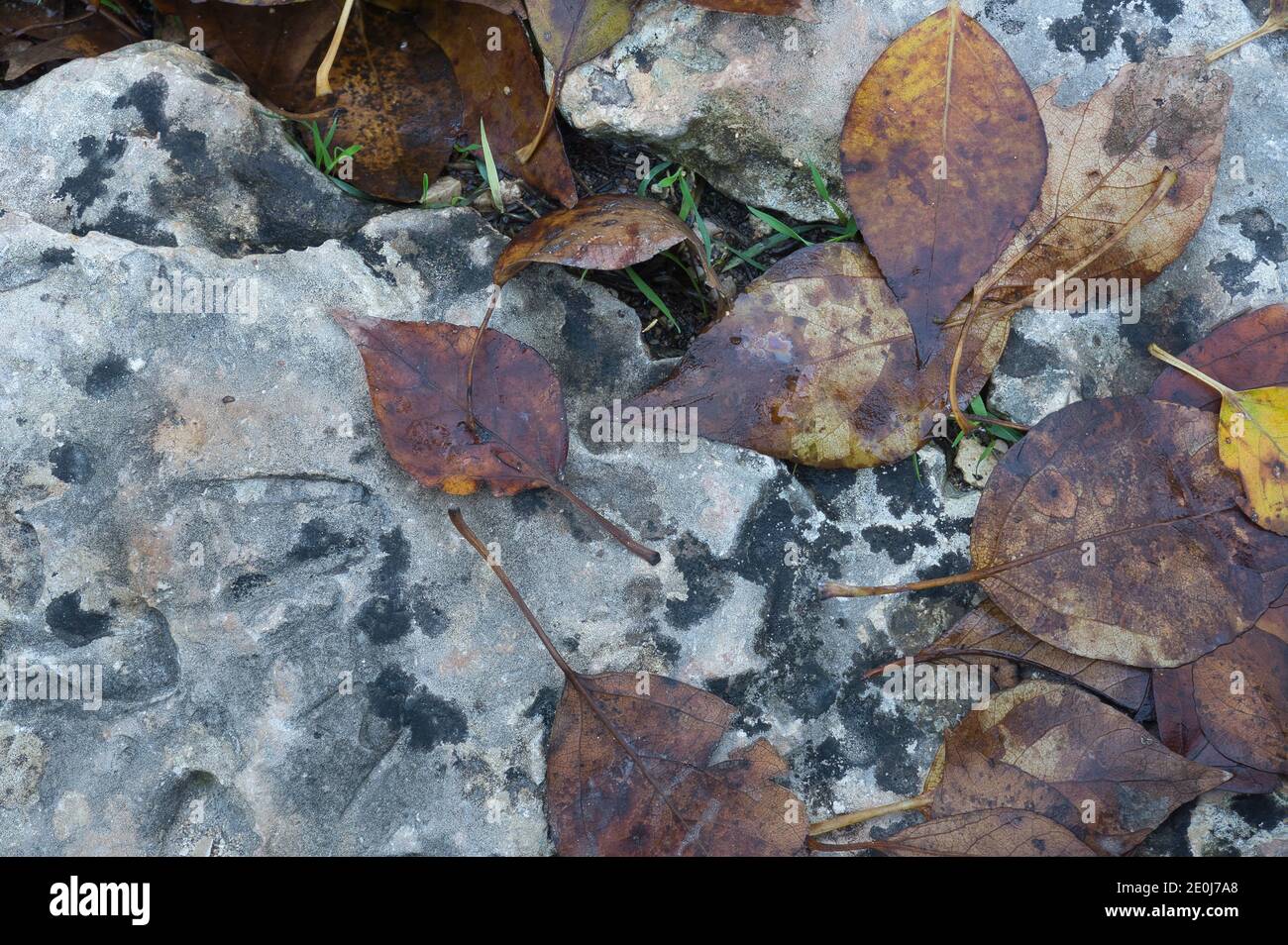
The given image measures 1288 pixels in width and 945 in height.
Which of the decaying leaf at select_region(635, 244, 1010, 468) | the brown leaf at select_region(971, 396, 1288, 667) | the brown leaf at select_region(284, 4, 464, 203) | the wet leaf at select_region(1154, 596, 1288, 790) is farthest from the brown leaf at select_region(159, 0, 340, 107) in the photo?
the wet leaf at select_region(1154, 596, 1288, 790)

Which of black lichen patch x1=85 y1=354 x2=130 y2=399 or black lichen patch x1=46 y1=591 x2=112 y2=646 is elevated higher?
black lichen patch x1=85 y1=354 x2=130 y2=399

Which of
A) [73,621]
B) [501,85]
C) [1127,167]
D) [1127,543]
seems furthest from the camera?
[501,85]

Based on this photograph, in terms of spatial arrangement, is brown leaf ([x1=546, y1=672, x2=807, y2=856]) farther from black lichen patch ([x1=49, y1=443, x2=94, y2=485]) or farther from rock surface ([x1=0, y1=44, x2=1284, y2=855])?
black lichen patch ([x1=49, y1=443, x2=94, y2=485])

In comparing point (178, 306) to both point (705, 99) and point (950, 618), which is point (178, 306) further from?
point (950, 618)

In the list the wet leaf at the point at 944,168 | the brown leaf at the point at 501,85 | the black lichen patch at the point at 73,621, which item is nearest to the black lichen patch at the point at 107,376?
the black lichen patch at the point at 73,621

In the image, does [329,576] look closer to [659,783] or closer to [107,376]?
[107,376]

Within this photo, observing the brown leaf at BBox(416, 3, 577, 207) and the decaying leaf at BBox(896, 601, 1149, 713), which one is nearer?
the decaying leaf at BBox(896, 601, 1149, 713)

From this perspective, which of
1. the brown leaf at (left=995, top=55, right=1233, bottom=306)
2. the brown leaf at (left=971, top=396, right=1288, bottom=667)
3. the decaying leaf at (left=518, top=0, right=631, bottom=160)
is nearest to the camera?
the brown leaf at (left=971, top=396, right=1288, bottom=667)

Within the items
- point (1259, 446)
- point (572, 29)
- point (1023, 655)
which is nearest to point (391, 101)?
point (572, 29)
